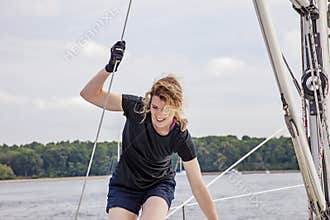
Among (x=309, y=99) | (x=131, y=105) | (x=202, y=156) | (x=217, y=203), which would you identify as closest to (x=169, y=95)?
(x=131, y=105)

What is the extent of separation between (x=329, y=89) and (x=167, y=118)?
614mm

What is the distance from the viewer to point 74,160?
4949 mm

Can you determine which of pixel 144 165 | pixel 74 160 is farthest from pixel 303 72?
pixel 74 160

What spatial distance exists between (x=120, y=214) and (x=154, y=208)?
5.1 inches

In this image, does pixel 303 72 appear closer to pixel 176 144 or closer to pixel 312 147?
pixel 312 147

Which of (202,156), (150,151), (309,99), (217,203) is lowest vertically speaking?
(217,203)

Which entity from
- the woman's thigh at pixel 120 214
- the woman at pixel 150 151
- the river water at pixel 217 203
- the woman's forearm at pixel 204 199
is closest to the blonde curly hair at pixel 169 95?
the woman at pixel 150 151

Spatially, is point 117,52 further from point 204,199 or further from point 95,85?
point 204,199

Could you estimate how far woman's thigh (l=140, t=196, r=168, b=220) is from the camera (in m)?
2.30

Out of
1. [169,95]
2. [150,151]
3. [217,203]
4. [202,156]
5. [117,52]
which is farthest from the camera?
[217,203]

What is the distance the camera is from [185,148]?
237cm

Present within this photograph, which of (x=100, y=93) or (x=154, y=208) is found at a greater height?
(x=100, y=93)

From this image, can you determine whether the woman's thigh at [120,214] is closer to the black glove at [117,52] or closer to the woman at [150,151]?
the woman at [150,151]

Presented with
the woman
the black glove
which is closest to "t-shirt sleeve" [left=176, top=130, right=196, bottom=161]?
the woman
